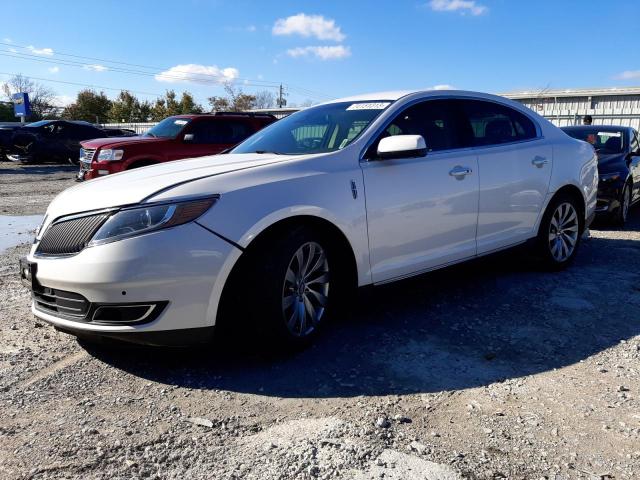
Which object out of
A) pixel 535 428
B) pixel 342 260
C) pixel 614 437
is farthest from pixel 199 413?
pixel 614 437

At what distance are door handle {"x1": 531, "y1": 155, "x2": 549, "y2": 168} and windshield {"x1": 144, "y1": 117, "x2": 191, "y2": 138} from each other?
7.33 meters

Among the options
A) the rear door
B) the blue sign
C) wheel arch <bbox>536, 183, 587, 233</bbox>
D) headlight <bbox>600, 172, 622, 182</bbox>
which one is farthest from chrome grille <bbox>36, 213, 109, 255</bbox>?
the blue sign

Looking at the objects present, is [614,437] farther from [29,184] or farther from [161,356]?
[29,184]

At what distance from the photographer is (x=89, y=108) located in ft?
203

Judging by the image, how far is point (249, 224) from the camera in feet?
9.96

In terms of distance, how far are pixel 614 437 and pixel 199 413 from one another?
78.0 inches

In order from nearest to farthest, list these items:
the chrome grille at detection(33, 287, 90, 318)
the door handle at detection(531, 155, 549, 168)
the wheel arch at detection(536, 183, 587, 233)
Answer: the chrome grille at detection(33, 287, 90, 318), the door handle at detection(531, 155, 549, 168), the wheel arch at detection(536, 183, 587, 233)

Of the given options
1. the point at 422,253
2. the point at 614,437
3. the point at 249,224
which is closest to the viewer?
the point at 614,437

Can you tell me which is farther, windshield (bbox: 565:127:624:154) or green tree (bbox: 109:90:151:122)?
green tree (bbox: 109:90:151:122)

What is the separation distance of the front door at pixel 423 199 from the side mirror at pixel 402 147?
106 mm

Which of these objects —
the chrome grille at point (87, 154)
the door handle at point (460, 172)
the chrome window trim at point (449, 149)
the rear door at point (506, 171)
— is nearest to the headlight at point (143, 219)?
the chrome window trim at point (449, 149)

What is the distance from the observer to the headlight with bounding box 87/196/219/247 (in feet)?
9.37

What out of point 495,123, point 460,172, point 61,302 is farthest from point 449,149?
point 61,302

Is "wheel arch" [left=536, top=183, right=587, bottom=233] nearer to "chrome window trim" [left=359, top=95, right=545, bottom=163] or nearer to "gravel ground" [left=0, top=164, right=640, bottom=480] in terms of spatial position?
"chrome window trim" [left=359, top=95, right=545, bottom=163]
